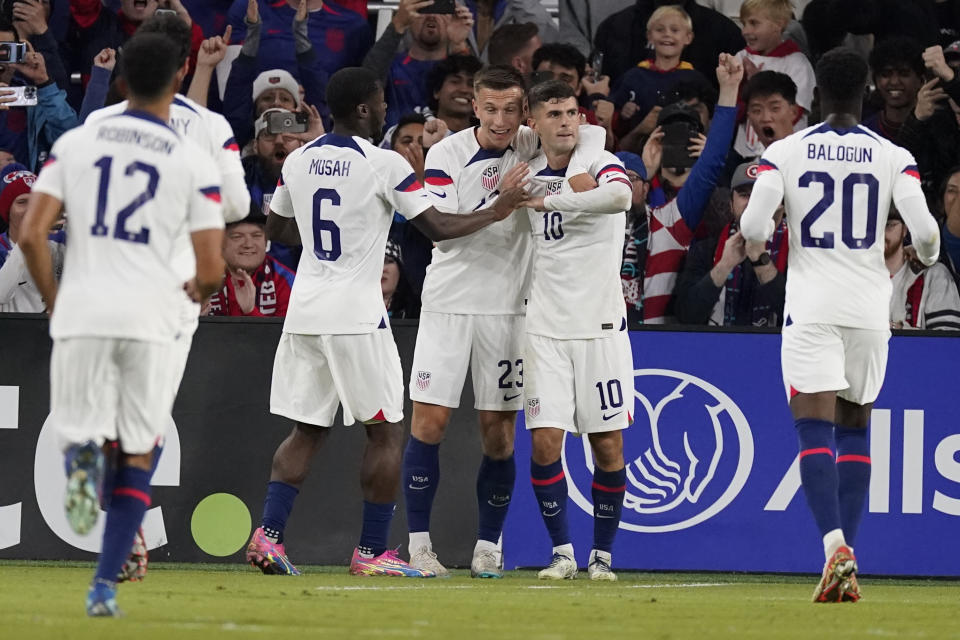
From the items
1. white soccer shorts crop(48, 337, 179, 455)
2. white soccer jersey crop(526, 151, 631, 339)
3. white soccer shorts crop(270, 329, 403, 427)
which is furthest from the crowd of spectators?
white soccer shorts crop(48, 337, 179, 455)

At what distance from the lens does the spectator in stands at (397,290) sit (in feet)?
32.4

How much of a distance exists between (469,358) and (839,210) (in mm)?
2305

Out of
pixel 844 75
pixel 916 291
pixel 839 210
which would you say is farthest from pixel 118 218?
pixel 916 291

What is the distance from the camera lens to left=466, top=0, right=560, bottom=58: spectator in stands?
12.7 metres

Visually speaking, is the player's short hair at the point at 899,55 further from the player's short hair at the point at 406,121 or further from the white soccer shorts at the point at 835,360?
the white soccer shorts at the point at 835,360

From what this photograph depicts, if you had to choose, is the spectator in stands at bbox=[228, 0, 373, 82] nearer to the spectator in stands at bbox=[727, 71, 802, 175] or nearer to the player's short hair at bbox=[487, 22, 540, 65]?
the player's short hair at bbox=[487, 22, 540, 65]

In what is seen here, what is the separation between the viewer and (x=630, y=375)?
27.5ft

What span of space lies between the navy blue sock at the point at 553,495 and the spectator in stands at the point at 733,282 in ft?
5.75

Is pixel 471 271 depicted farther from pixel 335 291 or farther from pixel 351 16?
pixel 351 16

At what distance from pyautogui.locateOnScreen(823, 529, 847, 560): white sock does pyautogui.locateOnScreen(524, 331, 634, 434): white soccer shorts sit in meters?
1.70

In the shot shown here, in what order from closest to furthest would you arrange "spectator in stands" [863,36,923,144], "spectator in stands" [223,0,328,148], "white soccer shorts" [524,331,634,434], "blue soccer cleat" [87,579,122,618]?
"blue soccer cleat" [87,579,122,618]
"white soccer shorts" [524,331,634,434]
"spectator in stands" [863,36,923,144]
"spectator in stands" [223,0,328,148]

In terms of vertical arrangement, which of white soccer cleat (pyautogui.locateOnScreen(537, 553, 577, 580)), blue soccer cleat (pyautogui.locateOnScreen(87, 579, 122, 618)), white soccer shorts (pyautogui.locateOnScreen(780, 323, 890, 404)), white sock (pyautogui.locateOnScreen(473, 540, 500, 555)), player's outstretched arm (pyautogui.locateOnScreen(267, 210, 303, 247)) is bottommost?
white soccer cleat (pyautogui.locateOnScreen(537, 553, 577, 580))

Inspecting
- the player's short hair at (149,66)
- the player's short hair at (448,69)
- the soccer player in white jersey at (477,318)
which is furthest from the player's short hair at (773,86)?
the player's short hair at (149,66)

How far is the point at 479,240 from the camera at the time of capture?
843cm
